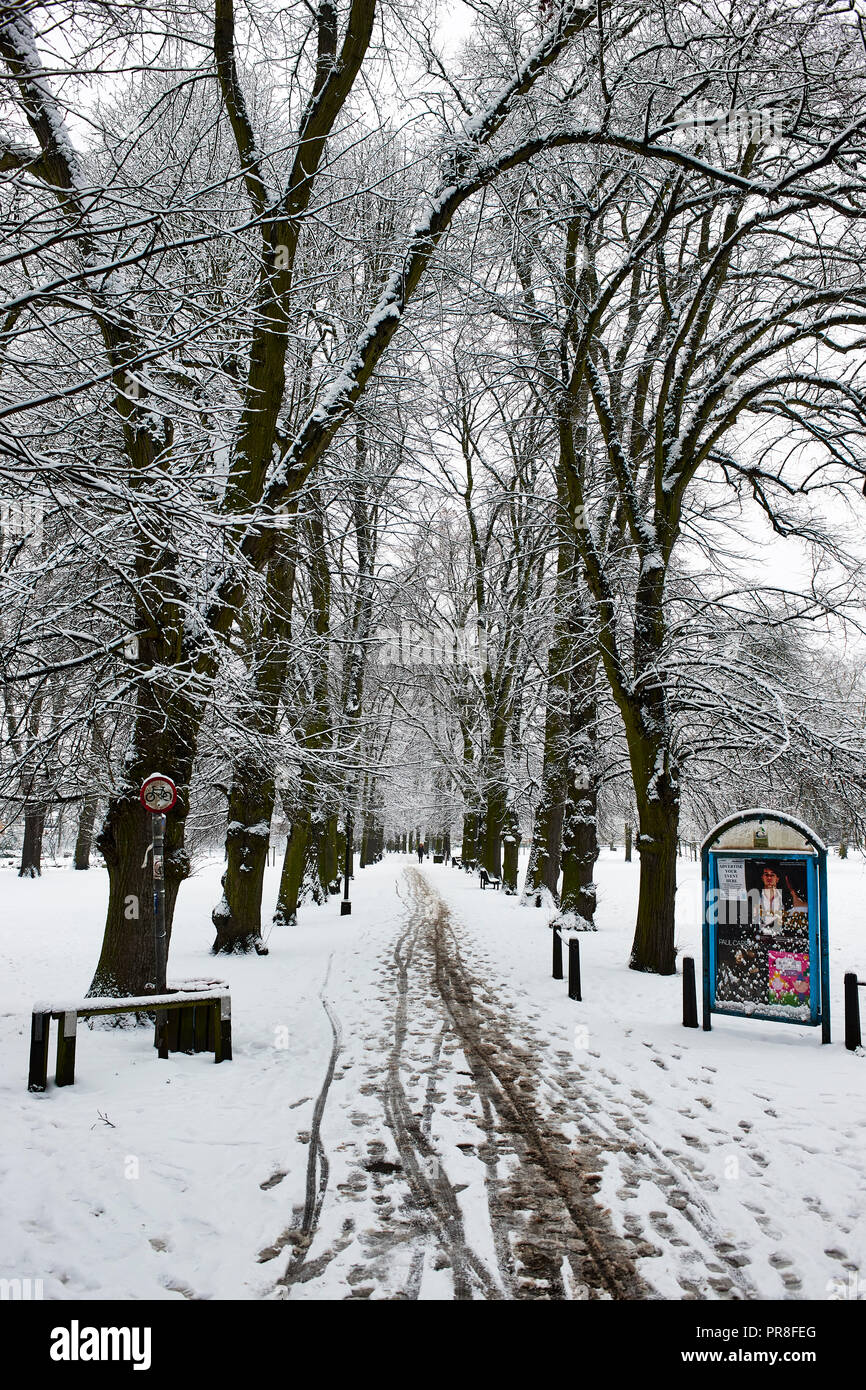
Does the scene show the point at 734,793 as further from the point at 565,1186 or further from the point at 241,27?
the point at 241,27

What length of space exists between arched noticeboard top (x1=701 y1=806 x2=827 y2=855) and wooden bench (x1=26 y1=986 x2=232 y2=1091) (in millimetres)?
5116

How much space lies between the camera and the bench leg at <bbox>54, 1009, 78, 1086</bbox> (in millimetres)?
6105

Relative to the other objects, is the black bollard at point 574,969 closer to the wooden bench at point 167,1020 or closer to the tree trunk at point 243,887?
the wooden bench at point 167,1020

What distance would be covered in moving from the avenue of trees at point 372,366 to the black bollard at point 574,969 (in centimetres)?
219

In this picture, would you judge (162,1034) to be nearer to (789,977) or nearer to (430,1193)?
(430,1193)

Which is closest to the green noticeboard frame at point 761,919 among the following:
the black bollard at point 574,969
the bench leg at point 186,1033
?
the black bollard at point 574,969

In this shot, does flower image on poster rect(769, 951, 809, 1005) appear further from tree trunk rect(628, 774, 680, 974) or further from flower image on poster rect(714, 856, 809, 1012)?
tree trunk rect(628, 774, 680, 974)

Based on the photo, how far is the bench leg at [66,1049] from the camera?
240 inches

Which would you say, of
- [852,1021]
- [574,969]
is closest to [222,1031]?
[574,969]

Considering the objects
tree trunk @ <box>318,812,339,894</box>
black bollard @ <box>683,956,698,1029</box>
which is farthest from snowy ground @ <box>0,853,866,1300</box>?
tree trunk @ <box>318,812,339,894</box>

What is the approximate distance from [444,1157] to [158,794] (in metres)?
3.99

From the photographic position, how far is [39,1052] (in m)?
6.02

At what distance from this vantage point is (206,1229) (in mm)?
3979

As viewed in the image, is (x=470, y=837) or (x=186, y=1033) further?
(x=470, y=837)
